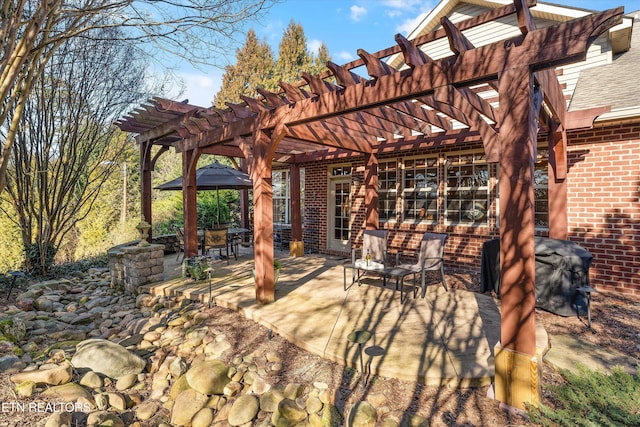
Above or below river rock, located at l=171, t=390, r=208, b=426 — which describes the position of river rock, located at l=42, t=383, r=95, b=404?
above

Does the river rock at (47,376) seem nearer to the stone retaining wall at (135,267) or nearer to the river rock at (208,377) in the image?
the river rock at (208,377)

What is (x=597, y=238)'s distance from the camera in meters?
5.11

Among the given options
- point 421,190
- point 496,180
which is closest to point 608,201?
point 496,180

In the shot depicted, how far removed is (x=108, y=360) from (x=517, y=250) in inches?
153

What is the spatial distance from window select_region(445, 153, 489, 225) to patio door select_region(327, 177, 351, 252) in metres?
2.65

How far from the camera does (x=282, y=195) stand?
36.5ft

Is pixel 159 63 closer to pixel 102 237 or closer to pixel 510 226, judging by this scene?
pixel 510 226

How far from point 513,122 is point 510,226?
78 cm

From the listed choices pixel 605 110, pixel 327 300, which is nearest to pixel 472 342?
pixel 327 300

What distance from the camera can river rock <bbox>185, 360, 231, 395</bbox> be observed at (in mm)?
2870

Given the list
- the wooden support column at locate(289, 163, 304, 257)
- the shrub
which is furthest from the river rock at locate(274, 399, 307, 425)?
the wooden support column at locate(289, 163, 304, 257)

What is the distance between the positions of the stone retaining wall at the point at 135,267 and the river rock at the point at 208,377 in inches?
135

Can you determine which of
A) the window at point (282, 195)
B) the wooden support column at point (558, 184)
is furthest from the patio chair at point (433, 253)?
the window at point (282, 195)

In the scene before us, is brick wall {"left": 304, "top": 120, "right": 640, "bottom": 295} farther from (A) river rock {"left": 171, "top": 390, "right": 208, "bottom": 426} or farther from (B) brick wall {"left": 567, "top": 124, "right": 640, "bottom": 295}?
(A) river rock {"left": 171, "top": 390, "right": 208, "bottom": 426}
